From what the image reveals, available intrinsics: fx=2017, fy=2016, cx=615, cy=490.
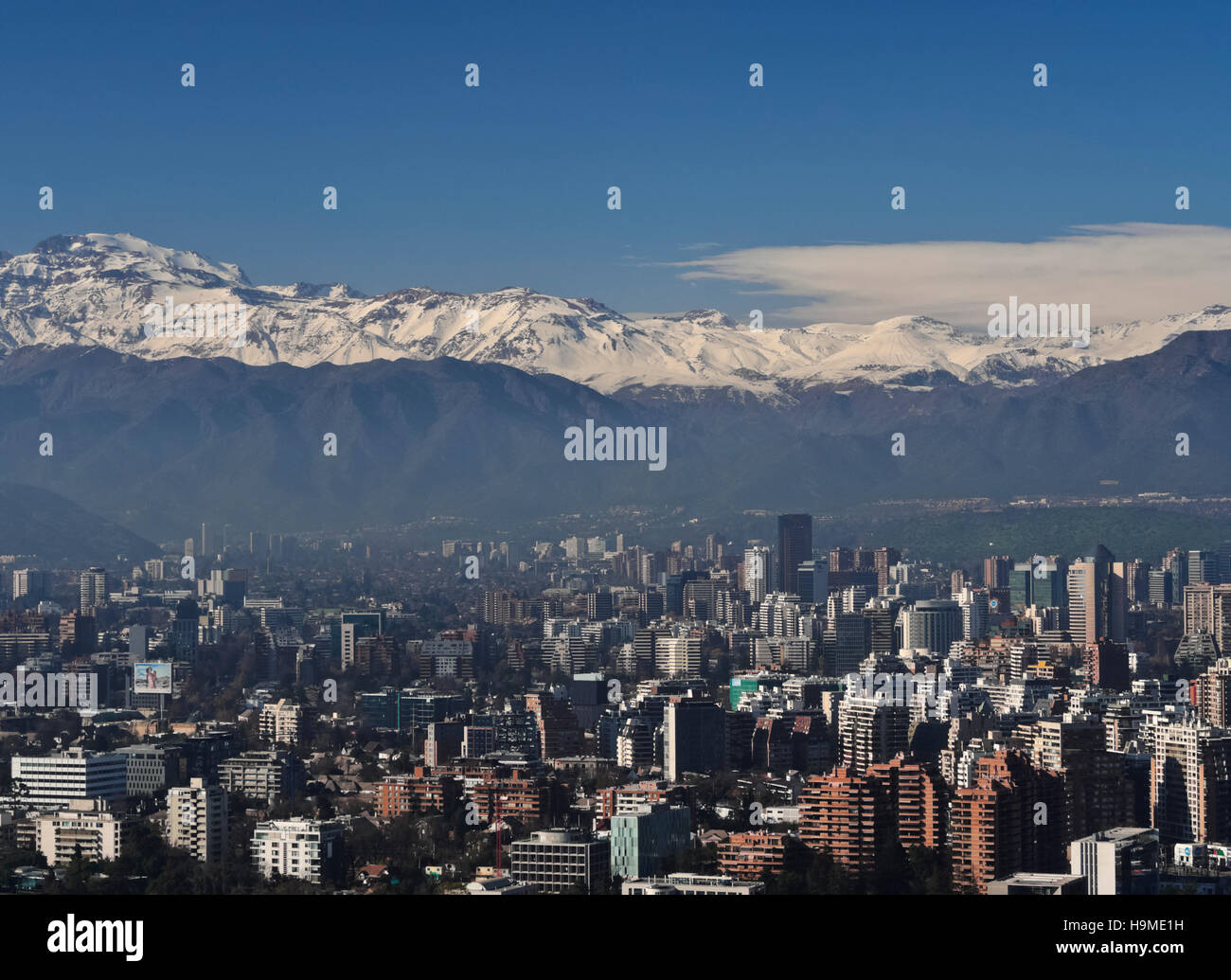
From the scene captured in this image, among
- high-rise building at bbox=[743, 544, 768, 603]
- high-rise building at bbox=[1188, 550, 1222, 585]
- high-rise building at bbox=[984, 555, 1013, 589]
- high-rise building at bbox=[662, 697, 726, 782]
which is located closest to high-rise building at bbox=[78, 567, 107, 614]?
high-rise building at bbox=[743, 544, 768, 603]

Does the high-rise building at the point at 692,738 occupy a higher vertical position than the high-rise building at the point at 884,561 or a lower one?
lower

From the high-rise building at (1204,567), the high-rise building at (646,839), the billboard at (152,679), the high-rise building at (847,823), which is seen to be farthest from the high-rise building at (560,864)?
the high-rise building at (1204,567)

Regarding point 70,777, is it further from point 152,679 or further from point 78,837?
point 152,679

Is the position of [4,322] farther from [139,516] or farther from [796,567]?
[796,567]

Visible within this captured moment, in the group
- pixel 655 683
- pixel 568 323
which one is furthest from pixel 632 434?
pixel 655 683

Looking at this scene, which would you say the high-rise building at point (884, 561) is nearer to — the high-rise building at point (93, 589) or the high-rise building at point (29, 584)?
the high-rise building at point (93, 589)

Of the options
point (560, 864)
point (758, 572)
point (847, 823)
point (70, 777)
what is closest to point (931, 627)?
point (758, 572)
